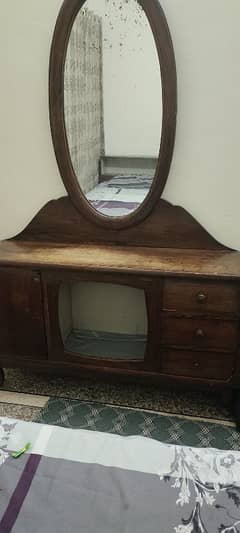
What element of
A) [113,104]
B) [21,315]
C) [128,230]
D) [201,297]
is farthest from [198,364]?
[113,104]

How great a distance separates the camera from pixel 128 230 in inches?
74.0

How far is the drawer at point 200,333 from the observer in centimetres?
165

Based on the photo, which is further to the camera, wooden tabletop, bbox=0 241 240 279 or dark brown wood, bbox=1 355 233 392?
dark brown wood, bbox=1 355 233 392

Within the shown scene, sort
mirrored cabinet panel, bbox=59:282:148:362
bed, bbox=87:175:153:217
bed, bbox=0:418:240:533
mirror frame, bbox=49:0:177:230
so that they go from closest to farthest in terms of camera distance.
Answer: bed, bbox=0:418:240:533 < mirror frame, bbox=49:0:177:230 < bed, bbox=87:175:153:217 < mirrored cabinet panel, bbox=59:282:148:362

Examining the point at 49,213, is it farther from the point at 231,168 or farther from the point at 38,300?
the point at 231,168

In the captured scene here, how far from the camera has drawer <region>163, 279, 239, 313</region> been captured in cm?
159

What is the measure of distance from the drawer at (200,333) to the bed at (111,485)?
82 centimetres

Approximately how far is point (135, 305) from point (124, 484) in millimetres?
1355

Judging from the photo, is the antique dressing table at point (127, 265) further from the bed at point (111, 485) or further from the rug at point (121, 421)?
the bed at point (111, 485)

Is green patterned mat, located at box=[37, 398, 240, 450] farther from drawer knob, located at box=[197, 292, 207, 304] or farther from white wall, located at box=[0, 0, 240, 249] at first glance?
white wall, located at box=[0, 0, 240, 249]

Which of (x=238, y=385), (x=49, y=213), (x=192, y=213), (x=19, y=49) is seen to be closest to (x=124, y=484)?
(x=238, y=385)

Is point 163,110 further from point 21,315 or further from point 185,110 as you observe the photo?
point 21,315

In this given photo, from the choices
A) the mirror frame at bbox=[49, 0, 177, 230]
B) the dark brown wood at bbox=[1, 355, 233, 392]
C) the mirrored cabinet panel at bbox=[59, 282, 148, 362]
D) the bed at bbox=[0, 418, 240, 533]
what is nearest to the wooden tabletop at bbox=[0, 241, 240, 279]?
the mirror frame at bbox=[49, 0, 177, 230]

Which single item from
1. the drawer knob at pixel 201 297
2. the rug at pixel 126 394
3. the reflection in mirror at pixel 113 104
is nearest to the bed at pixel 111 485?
the drawer knob at pixel 201 297
